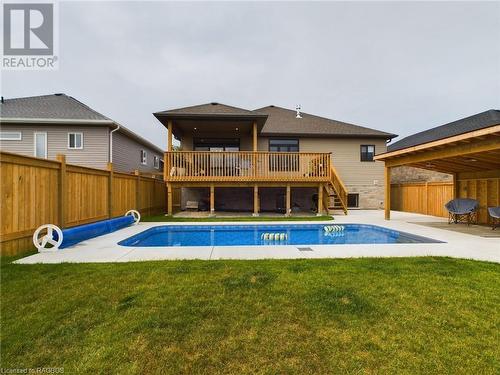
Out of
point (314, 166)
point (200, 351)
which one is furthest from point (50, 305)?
point (314, 166)

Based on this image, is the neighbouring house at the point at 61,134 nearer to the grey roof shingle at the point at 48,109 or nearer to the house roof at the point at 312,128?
the grey roof shingle at the point at 48,109

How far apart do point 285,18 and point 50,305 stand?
47.3ft

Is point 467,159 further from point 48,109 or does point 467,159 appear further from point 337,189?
point 48,109

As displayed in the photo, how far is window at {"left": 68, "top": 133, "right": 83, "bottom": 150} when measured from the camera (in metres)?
13.6

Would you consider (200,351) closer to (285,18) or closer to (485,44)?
(285,18)

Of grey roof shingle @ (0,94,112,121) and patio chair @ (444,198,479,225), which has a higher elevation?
grey roof shingle @ (0,94,112,121)

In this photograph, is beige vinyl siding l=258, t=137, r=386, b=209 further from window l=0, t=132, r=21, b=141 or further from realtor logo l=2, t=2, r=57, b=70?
window l=0, t=132, r=21, b=141

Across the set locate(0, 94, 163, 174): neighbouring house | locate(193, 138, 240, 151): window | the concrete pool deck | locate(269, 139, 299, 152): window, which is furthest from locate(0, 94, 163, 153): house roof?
the concrete pool deck

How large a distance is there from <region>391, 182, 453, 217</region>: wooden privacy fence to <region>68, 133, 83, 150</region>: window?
18.9 metres

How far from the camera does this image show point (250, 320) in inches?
108

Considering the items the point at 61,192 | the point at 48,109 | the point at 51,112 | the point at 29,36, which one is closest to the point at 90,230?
the point at 61,192

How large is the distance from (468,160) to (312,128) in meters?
8.70

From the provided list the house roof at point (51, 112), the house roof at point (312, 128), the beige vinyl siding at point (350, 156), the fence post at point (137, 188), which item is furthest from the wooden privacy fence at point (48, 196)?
the beige vinyl siding at point (350, 156)

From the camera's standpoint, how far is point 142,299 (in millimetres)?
3162
